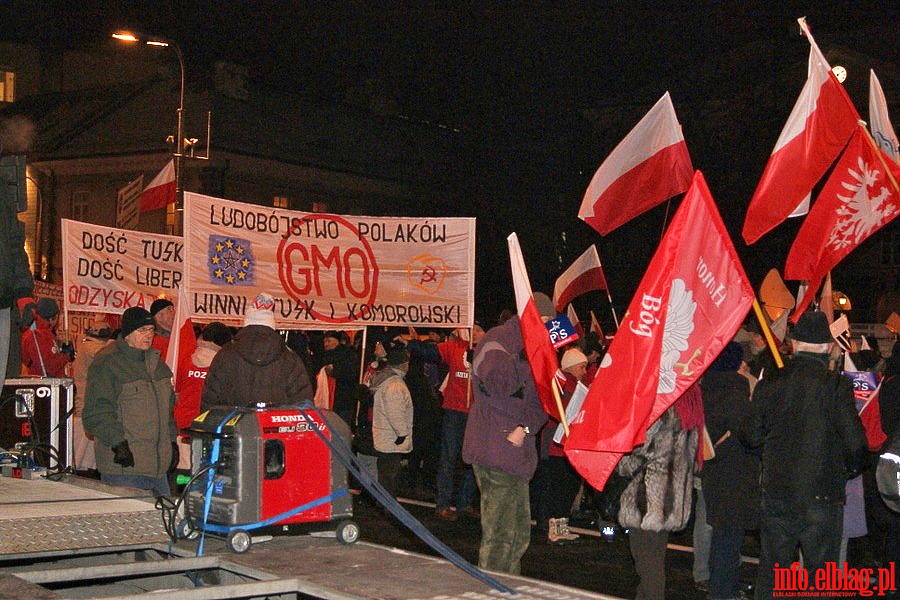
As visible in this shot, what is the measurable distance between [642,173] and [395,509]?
25.7ft

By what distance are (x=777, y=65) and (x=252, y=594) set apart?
5048 cm

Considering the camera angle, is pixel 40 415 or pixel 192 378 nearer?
pixel 40 415

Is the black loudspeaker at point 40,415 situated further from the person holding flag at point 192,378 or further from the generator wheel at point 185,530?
the person holding flag at point 192,378

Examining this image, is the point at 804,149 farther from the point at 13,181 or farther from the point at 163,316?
the point at 13,181

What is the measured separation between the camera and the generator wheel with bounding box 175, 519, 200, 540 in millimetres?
4976

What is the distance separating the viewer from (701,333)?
6.80 meters

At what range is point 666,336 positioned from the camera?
6766 millimetres

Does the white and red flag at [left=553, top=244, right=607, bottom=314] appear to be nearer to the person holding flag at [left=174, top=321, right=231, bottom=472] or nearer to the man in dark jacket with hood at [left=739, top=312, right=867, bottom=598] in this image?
the person holding flag at [left=174, top=321, right=231, bottom=472]

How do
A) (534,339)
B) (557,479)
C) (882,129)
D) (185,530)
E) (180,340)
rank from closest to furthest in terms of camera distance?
(185,530)
(534,339)
(882,129)
(180,340)
(557,479)

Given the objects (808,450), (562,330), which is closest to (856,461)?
(808,450)

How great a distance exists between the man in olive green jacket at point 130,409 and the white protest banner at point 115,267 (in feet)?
20.0

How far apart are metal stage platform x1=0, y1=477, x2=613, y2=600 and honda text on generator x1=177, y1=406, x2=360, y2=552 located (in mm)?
306

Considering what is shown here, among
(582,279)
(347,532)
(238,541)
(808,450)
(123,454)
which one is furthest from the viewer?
(582,279)

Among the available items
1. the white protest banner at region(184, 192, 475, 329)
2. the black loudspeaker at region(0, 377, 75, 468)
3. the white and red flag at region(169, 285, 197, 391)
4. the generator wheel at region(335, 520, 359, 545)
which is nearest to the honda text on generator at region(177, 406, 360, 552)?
the generator wheel at region(335, 520, 359, 545)
